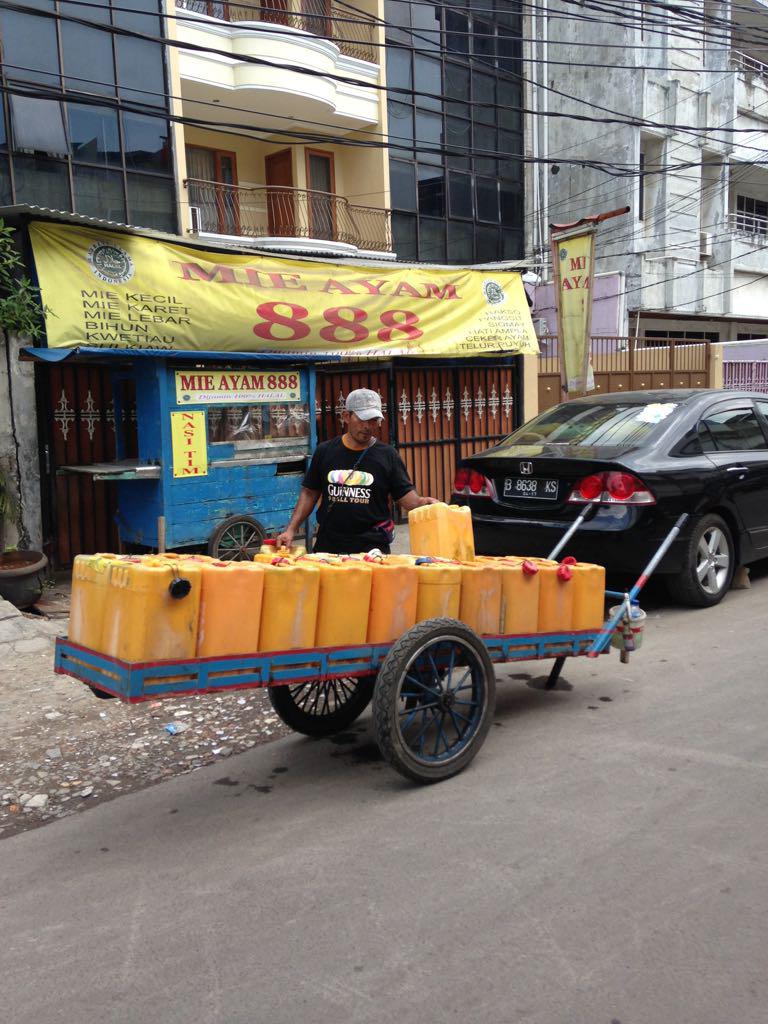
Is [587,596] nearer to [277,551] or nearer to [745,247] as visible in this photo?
[277,551]

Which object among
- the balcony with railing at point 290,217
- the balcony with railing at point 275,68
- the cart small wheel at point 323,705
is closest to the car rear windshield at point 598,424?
the cart small wheel at point 323,705

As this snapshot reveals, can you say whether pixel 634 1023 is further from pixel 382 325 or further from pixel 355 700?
pixel 382 325

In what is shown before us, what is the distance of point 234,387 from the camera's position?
8.34 metres

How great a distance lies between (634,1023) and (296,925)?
3.46 ft

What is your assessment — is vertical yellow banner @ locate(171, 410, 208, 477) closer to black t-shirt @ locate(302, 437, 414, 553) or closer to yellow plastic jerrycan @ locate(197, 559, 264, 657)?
black t-shirt @ locate(302, 437, 414, 553)

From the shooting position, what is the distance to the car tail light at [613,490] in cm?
618

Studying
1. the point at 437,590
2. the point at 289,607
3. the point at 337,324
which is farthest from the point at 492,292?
the point at 289,607

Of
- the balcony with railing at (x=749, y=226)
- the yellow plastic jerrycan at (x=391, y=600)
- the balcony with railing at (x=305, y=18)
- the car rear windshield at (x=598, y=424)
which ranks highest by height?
the balcony with railing at (x=305, y=18)

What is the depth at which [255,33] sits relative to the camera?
19.1 metres

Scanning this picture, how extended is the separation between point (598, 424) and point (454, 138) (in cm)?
1854

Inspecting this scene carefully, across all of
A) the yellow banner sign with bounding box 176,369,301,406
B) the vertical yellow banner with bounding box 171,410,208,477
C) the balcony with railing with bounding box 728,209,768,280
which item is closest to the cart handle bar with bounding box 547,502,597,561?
the vertical yellow banner with bounding box 171,410,208,477

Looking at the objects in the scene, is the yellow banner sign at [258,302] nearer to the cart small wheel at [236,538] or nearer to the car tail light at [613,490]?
the cart small wheel at [236,538]

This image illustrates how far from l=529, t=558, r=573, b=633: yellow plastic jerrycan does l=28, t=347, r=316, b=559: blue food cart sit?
4240 millimetres

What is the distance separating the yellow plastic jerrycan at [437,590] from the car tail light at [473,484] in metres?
3.01
